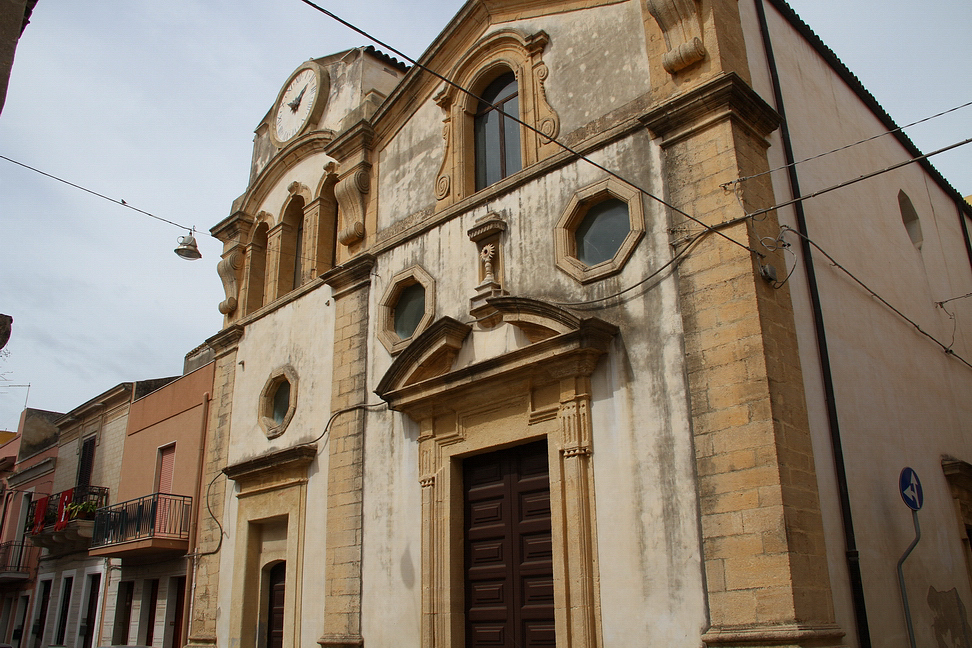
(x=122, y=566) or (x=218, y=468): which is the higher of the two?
(x=218, y=468)

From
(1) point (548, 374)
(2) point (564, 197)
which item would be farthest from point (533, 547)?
(2) point (564, 197)

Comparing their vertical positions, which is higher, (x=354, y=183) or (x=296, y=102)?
(x=296, y=102)

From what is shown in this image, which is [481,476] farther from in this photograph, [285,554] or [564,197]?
[285,554]

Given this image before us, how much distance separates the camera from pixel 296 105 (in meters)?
15.6

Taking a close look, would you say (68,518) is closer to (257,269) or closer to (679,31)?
(257,269)

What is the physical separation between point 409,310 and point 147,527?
23.8ft

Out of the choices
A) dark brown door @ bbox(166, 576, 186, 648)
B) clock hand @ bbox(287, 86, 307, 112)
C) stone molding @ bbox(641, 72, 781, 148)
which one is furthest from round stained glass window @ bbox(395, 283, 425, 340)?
dark brown door @ bbox(166, 576, 186, 648)

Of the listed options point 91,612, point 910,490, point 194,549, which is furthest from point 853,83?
point 91,612

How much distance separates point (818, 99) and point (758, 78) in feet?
6.70

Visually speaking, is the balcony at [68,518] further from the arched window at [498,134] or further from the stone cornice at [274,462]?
the arched window at [498,134]

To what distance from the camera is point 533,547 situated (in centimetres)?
910

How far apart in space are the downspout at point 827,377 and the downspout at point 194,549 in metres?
10.4

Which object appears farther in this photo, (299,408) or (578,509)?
(299,408)

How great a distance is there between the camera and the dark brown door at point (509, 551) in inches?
351
